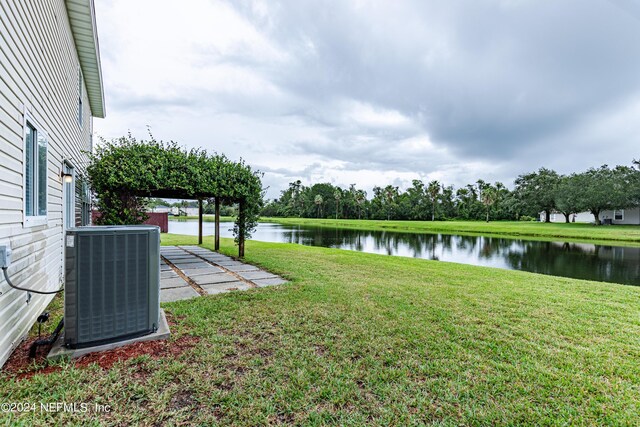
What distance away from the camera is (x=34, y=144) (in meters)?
3.13

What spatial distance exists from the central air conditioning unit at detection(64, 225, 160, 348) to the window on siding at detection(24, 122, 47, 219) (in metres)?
1.17

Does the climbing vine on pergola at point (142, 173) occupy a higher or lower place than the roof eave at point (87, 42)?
lower

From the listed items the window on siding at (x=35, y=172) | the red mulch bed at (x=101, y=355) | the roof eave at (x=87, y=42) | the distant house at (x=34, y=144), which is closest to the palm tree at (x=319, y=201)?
the roof eave at (x=87, y=42)

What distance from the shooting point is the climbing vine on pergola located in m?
5.23

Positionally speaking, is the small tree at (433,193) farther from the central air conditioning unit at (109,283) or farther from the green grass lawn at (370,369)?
the central air conditioning unit at (109,283)

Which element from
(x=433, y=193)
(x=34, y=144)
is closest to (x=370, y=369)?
(x=34, y=144)

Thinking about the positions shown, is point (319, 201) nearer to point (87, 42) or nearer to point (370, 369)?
point (87, 42)

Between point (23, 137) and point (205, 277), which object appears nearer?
point (23, 137)

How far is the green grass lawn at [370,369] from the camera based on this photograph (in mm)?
1800

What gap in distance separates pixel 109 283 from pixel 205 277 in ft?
10.5

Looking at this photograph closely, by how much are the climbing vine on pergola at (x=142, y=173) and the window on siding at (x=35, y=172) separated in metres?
1.61

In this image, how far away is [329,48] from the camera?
35.2 feet

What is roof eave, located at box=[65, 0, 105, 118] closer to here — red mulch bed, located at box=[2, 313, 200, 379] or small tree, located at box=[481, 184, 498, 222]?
red mulch bed, located at box=[2, 313, 200, 379]

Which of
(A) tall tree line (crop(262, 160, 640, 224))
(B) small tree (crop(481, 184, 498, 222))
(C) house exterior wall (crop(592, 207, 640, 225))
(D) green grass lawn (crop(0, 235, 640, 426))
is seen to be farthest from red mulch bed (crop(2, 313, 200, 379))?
(B) small tree (crop(481, 184, 498, 222))
